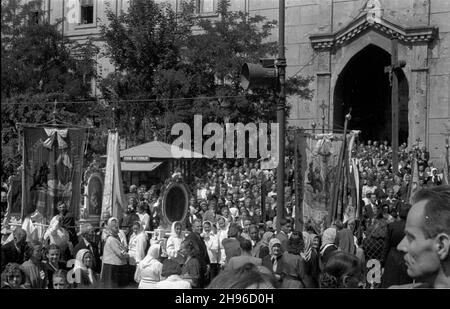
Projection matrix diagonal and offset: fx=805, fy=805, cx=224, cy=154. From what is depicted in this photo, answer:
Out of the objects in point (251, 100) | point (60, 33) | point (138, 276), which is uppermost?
point (60, 33)

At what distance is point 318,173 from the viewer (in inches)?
598

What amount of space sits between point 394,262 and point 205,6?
26.1m

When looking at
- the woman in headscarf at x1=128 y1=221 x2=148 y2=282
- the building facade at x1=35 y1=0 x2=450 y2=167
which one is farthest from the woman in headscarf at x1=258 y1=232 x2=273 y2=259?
the building facade at x1=35 y1=0 x2=450 y2=167

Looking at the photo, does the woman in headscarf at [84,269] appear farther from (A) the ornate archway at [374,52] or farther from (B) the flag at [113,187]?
(A) the ornate archway at [374,52]

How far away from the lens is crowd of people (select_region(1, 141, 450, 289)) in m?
2.77

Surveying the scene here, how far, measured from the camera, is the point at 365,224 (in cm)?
1631

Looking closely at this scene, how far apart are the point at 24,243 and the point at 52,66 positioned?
1817cm

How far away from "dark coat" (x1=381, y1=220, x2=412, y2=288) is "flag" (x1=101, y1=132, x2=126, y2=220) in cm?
800

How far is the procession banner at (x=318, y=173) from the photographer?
1491cm

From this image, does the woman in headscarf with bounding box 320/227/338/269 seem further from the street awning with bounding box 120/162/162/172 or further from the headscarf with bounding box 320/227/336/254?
the street awning with bounding box 120/162/162/172

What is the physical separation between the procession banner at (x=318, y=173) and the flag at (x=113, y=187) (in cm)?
370

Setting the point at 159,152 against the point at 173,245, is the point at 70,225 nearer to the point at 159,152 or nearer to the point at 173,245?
the point at 173,245
